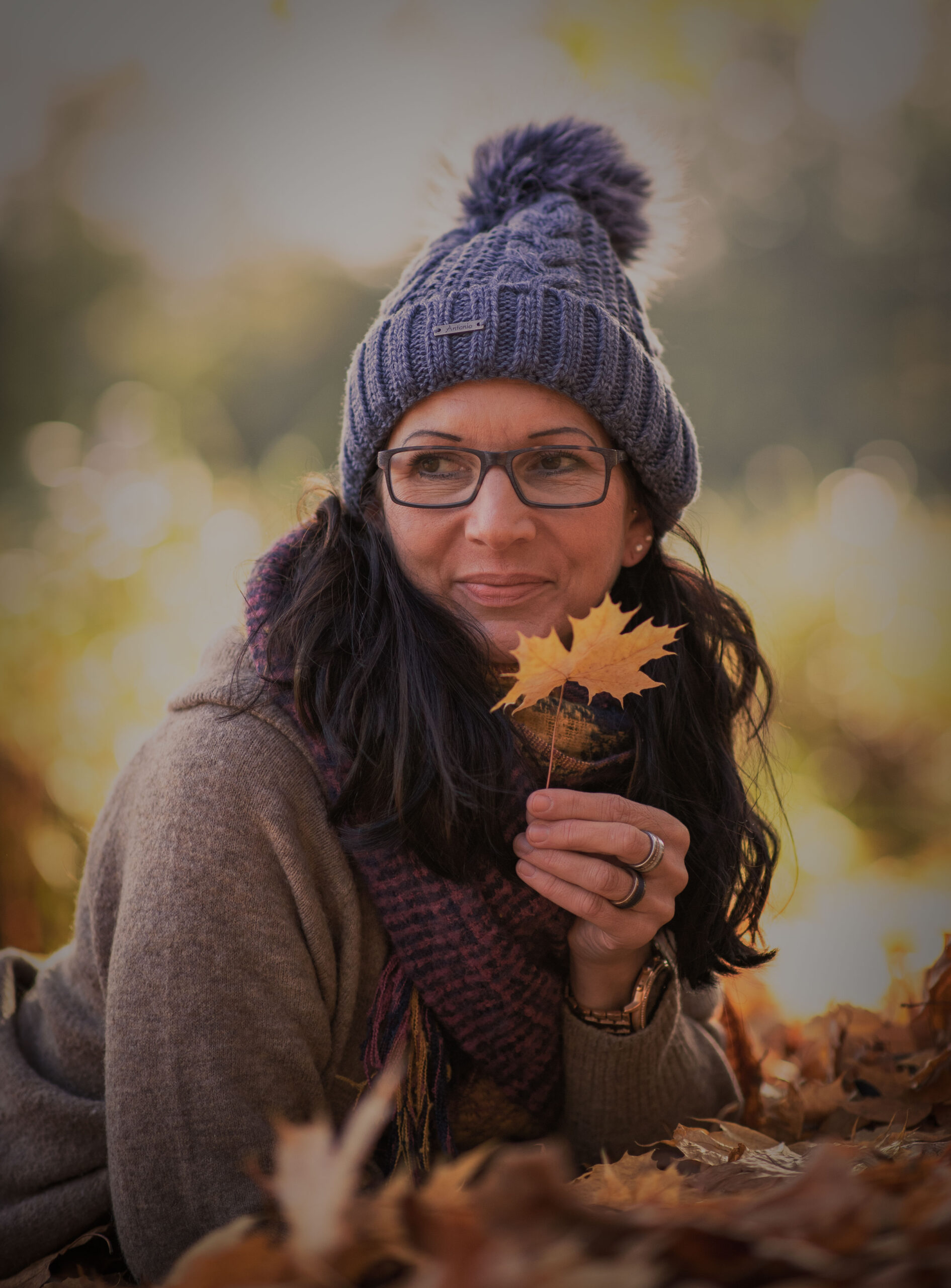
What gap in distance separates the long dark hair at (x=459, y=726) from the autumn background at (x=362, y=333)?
142 cm

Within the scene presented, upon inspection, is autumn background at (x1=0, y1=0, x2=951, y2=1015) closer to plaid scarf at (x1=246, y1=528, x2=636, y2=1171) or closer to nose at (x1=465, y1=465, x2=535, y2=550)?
nose at (x1=465, y1=465, x2=535, y2=550)

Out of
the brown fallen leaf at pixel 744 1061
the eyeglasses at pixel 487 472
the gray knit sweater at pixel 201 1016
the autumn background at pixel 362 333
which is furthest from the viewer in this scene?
the autumn background at pixel 362 333

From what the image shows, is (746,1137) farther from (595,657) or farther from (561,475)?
(561,475)

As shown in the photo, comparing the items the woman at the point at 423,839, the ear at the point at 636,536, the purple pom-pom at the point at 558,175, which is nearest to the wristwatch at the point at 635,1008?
the woman at the point at 423,839

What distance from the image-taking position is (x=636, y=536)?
188 cm

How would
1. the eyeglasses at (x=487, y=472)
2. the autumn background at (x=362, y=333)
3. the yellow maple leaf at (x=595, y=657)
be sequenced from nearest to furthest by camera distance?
the yellow maple leaf at (x=595, y=657)
the eyeglasses at (x=487, y=472)
the autumn background at (x=362, y=333)

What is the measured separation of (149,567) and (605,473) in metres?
2.72

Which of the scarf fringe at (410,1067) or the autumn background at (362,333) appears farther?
the autumn background at (362,333)

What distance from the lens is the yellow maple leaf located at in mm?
1200

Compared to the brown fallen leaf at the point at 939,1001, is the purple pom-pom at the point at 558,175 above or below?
above

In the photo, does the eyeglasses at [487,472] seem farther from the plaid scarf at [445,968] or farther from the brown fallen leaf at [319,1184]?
the brown fallen leaf at [319,1184]

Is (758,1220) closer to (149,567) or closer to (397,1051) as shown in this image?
(397,1051)

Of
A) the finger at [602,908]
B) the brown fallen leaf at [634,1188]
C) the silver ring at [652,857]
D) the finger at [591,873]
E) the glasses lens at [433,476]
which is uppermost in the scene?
the glasses lens at [433,476]

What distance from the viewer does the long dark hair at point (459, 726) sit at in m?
1.48
